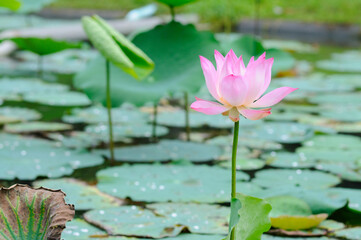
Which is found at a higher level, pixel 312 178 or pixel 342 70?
pixel 342 70

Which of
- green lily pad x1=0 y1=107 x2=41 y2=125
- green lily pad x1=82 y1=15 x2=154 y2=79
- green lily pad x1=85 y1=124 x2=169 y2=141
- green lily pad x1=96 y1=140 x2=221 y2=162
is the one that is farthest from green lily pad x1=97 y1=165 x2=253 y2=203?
green lily pad x1=0 y1=107 x2=41 y2=125

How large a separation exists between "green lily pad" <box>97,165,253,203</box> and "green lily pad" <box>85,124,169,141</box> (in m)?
0.51

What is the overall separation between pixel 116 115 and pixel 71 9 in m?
5.69

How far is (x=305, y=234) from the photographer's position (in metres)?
1.53

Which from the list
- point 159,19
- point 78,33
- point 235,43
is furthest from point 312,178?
point 159,19

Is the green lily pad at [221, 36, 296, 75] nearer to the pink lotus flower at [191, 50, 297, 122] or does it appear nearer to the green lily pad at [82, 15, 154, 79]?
the green lily pad at [82, 15, 154, 79]

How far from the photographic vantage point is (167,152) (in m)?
2.31

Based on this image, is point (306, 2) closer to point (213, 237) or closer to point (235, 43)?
point (235, 43)

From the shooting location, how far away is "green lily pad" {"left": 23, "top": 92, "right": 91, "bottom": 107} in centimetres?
314

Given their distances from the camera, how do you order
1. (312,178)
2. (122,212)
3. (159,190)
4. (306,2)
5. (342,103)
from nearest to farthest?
(122,212) → (159,190) → (312,178) → (342,103) → (306,2)

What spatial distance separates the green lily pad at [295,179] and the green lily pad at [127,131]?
2.27 feet

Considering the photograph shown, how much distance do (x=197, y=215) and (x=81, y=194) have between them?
0.38 m

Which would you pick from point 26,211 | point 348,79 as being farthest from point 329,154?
point 348,79

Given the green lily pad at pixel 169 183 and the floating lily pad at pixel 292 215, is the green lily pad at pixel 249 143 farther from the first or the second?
the floating lily pad at pixel 292 215
